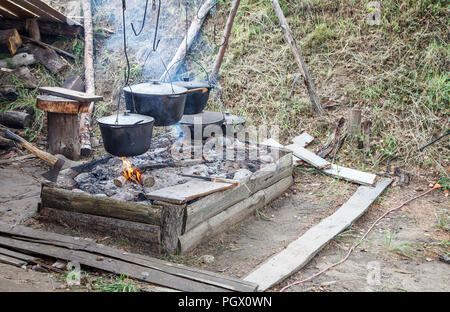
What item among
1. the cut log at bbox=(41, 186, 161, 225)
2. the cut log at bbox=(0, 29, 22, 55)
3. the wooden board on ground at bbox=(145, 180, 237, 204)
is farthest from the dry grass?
the cut log at bbox=(41, 186, 161, 225)

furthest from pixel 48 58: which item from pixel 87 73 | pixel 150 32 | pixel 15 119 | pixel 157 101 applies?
pixel 157 101

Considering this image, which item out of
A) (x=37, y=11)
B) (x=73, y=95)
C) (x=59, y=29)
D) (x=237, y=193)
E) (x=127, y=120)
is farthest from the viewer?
(x=59, y=29)

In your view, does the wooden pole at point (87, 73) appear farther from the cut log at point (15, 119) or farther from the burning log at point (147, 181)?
the burning log at point (147, 181)

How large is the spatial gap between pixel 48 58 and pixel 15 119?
154 centimetres

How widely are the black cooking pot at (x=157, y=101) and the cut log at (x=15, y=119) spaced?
3.29 m

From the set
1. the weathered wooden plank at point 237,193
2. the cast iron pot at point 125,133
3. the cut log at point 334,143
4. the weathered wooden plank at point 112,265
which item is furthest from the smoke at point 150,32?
the weathered wooden plank at point 112,265

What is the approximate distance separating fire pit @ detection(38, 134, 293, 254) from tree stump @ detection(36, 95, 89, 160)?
1277mm

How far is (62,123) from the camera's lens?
5875mm

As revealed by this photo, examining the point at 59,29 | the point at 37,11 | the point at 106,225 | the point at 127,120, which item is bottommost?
the point at 106,225

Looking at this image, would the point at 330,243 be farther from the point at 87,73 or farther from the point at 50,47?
the point at 50,47

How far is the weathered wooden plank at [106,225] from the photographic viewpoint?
11.7 feet

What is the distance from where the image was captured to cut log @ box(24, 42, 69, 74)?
7.57m
